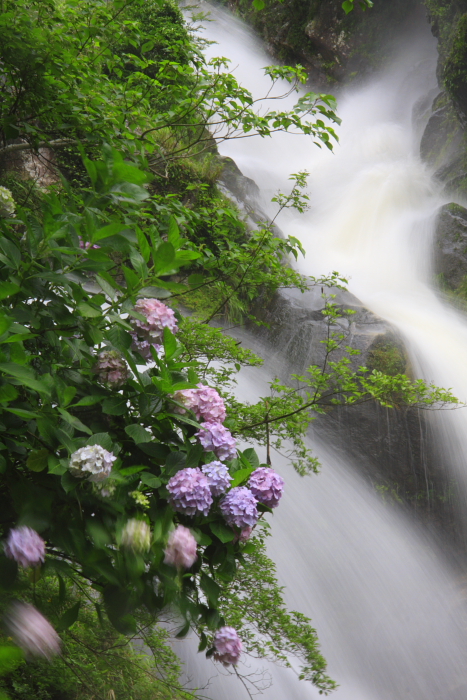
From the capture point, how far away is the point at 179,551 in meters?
0.90

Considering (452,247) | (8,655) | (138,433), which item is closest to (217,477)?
(138,433)

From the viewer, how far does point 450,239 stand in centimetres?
823

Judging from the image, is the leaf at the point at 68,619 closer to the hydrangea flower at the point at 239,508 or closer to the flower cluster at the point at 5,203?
the hydrangea flower at the point at 239,508

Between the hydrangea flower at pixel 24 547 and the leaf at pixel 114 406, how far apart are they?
0.88ft

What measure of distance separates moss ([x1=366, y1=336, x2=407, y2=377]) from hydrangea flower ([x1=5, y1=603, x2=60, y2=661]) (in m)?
4.80

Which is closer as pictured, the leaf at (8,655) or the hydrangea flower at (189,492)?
the leaf at (8,655)

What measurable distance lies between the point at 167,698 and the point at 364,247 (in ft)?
27.3

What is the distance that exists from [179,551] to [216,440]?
0.24 m

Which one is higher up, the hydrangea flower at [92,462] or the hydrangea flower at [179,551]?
the hydrangea flower at [92,462]

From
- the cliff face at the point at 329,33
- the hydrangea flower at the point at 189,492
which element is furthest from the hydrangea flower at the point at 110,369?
the cliff face at the point at 329,33

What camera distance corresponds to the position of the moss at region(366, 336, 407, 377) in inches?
209

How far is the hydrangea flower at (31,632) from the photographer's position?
823mm

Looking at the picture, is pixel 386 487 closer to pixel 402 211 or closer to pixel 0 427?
pixel 0 427

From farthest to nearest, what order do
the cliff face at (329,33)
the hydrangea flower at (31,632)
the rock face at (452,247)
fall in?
the cliff face at (329,33) < the rock face at (452,247) < the hydrangea flower at (31,632)
